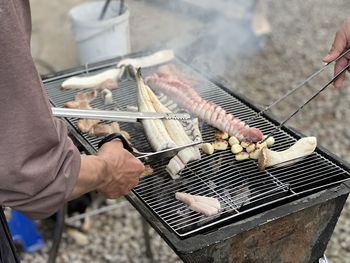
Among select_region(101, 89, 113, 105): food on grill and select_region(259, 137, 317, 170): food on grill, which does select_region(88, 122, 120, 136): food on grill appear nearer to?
select_region(101, 89, 113, 105): food on grill

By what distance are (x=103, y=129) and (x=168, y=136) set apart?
414mm

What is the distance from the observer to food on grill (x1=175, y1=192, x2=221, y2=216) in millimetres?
2430

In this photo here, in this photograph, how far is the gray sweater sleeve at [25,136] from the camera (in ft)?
5.18

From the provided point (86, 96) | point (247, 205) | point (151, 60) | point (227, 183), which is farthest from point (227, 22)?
point (247, 205)

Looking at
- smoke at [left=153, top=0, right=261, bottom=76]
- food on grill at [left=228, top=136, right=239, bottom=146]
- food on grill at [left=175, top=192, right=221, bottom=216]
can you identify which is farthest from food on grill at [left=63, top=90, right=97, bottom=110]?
smoke at [left=153, top=0, right=261, bottom=76]

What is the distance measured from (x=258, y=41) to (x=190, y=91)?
4648 mm

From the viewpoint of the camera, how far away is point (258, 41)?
7703mm

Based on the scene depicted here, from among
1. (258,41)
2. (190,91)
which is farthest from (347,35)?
(258,41)

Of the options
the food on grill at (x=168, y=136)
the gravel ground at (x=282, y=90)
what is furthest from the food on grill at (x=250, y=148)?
the gravel ground at (x=282, y=90)

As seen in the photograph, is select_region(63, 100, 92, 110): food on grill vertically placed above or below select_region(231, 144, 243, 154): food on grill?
above

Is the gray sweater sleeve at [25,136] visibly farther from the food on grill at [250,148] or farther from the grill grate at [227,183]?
the food on grill at [250,148]

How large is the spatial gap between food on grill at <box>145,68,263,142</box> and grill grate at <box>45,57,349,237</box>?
106 mm

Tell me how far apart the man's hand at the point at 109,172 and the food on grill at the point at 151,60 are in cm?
151

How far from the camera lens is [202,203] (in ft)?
8.07
